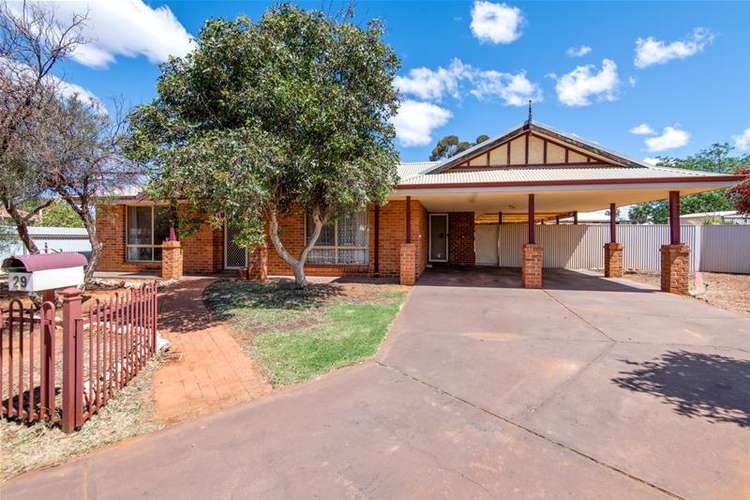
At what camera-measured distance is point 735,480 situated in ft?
7.82

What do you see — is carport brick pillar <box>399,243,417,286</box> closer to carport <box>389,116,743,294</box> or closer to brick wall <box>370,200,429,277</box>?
carport <box>389,116,743,294</box>

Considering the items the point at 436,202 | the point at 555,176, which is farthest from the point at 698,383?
the point at 436,202

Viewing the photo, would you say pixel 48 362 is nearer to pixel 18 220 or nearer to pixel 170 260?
pixel 18 220

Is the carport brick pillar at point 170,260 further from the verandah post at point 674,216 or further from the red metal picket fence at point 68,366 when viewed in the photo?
the verandah post at point 674,216

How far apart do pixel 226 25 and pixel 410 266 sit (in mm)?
7331

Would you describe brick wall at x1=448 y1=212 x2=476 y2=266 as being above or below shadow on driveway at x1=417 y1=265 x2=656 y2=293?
above

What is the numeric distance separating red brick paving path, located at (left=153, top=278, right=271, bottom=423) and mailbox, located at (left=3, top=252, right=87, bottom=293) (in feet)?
4.73

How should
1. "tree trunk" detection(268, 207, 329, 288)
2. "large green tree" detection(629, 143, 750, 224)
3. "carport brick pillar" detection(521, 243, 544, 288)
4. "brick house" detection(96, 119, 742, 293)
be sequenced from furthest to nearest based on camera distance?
"large green tree" detection(629, 143, 750, 224) → "carport brick pillar" detection(521, 243, 544, 288) → "brick house" detection(96, 119, 742, 293) → "tree trunk" detection(268, 207, 329, 288)

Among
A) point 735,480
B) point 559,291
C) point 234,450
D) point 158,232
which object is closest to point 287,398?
point 234,450

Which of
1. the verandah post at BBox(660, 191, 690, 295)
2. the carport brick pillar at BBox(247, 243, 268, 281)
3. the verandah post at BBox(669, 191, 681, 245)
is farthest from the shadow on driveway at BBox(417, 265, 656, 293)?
the carport brick pillar at BBox(247, 243, 268, 281)

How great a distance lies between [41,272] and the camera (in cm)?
321

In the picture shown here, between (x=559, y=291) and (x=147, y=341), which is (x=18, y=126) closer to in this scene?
(x=147, y=341)

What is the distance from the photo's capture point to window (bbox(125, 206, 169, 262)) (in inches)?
545

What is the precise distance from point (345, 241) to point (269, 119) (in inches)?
247
